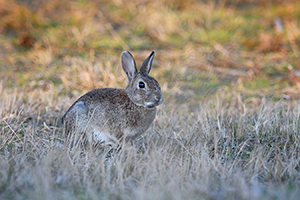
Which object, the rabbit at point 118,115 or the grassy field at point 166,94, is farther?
the rabbit at point 118,115

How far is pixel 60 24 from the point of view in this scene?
10.1 meters

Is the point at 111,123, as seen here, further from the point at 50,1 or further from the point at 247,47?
the point at 50,1

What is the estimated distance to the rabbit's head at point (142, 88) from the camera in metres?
Answer: 4.17

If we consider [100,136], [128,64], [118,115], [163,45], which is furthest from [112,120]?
[163,45]

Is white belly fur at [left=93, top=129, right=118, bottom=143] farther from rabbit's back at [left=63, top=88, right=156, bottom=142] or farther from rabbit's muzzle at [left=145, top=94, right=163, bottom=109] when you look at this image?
rabbit's muzzle at [left=145, top=94, right=163, bottom=109]

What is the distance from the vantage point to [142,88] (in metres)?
4.25

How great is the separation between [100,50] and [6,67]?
212 cm

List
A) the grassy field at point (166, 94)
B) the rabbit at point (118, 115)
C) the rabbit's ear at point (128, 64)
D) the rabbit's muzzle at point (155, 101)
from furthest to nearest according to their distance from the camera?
the rabbit's ear at point (128, 64) < the rabbit at point (118, 115) < the rabbit's muzzle at point (155, 101) < the grassy field at point (166, 94)

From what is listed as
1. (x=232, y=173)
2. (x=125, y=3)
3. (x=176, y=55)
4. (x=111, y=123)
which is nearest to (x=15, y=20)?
(x=125, y=3)

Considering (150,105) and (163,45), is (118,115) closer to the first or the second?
(150,105)

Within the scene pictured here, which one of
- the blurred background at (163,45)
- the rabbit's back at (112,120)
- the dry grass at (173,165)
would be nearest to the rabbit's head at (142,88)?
the rabbit's back at (112,120)

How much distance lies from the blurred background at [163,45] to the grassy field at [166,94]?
0.03 meters

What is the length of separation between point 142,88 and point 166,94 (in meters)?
2.66

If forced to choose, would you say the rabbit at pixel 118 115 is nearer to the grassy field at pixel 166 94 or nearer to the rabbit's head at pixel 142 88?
the rabbit's head at pixel 142 88
